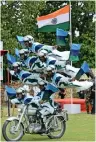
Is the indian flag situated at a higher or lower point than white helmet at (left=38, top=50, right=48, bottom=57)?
higher

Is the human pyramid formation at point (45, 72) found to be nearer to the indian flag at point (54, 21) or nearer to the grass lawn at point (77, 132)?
the grass lawn at point (77, 132)

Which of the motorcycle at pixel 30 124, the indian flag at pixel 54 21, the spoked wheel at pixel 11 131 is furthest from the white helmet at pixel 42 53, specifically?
the indian flag at pixel 54 21

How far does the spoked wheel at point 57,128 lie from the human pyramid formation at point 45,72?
294mm

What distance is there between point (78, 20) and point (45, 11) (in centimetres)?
386

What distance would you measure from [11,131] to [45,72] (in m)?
1.50

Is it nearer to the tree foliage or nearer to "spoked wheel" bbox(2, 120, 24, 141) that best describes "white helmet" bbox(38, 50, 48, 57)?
"spoked wheel" bbox(2, 120, 24, 141)

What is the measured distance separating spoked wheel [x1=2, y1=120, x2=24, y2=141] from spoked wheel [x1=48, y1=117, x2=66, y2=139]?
0.80 metres

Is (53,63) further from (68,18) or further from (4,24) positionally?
(4,24)

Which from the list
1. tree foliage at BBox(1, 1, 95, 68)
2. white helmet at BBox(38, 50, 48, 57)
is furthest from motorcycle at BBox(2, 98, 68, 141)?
tree foliage at BBox(1, 1, 95, 68)

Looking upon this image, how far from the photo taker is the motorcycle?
10.1 meters

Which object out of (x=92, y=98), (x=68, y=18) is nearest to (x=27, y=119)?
(x=92, y=98)

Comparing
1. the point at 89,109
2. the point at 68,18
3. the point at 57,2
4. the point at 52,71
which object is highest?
the point at 57,2

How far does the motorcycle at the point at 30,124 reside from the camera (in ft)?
33.1

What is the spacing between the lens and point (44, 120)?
10.6m
